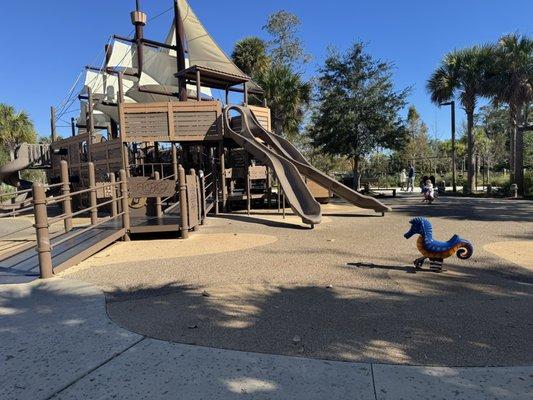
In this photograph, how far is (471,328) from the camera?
4047 millimetres

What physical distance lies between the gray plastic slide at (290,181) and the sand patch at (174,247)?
1832 millimetres

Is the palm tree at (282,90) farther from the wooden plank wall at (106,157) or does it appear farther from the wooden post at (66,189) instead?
the wooden post at (66,189)

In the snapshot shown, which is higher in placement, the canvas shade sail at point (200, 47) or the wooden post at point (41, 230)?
the canvas shade sail at point (200, 47)

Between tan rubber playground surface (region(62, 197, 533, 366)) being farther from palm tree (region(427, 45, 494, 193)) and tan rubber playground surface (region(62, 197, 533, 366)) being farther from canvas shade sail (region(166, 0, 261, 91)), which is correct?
palm tree (region(427, 45, 494, 193))

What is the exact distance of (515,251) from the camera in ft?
25.7

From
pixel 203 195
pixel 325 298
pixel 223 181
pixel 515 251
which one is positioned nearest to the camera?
pixel 325 298

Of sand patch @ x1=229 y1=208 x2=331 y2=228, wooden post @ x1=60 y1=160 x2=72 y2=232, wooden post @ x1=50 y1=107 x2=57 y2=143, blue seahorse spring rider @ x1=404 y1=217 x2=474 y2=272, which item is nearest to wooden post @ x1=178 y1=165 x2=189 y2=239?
wooden post @ x1=60 y1=160 x2=72 y2=232

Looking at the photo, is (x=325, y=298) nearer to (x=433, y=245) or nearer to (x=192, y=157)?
(x=433, y=245)

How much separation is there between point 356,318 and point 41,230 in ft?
14.1

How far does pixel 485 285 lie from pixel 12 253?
24.8 ft

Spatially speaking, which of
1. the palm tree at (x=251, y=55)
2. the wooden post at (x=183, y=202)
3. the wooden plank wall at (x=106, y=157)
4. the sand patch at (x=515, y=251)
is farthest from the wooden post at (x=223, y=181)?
the palm tree at (x=251, y=55)

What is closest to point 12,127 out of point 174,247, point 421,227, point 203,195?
point 203,195

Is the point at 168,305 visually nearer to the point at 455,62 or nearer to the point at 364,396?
the point at 364,396

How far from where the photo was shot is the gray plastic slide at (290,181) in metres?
11.7
